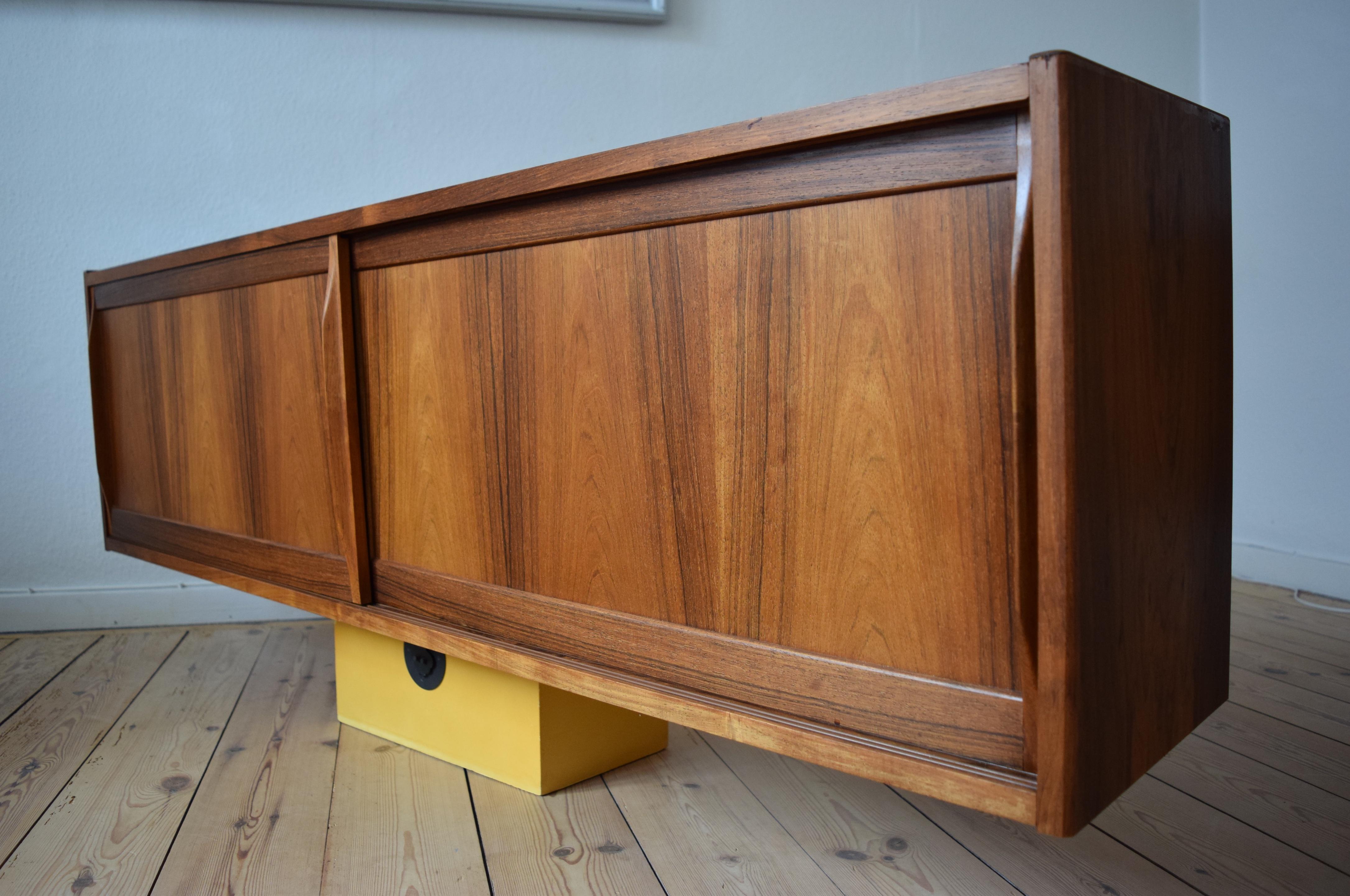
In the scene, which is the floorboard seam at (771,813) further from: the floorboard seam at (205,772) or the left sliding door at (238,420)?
the floorboard seam at (205,772)

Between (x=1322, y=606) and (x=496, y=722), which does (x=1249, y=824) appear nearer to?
(x=496, y=722)

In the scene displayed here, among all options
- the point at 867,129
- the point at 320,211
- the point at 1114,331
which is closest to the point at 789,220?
the point at 867,129

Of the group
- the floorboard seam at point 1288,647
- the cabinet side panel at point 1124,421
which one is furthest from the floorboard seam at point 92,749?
the floorboard seam at point 1288,647

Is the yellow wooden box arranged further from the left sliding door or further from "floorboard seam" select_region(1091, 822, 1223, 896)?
"floorboard seam" select_region(1091, 822, 1223, 896)

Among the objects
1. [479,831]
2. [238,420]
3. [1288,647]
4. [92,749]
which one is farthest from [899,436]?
[1288,647]

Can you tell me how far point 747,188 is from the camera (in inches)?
28.9

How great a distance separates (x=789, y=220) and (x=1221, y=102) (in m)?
2.21

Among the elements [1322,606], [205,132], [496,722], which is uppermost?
[205,132]

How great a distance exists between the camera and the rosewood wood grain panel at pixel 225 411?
120cm

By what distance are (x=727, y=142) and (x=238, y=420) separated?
0.90m

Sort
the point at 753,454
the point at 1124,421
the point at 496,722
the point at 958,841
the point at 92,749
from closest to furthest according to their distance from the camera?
the point at 1124,421, the point at 753,454, the point at 958,841, the point at 496,722, the point at 92,749

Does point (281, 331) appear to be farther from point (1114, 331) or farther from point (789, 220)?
point (1114, 331)

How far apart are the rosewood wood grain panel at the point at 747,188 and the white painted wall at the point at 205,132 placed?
1.09m

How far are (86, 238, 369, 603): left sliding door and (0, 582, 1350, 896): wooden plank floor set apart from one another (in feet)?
0.81
